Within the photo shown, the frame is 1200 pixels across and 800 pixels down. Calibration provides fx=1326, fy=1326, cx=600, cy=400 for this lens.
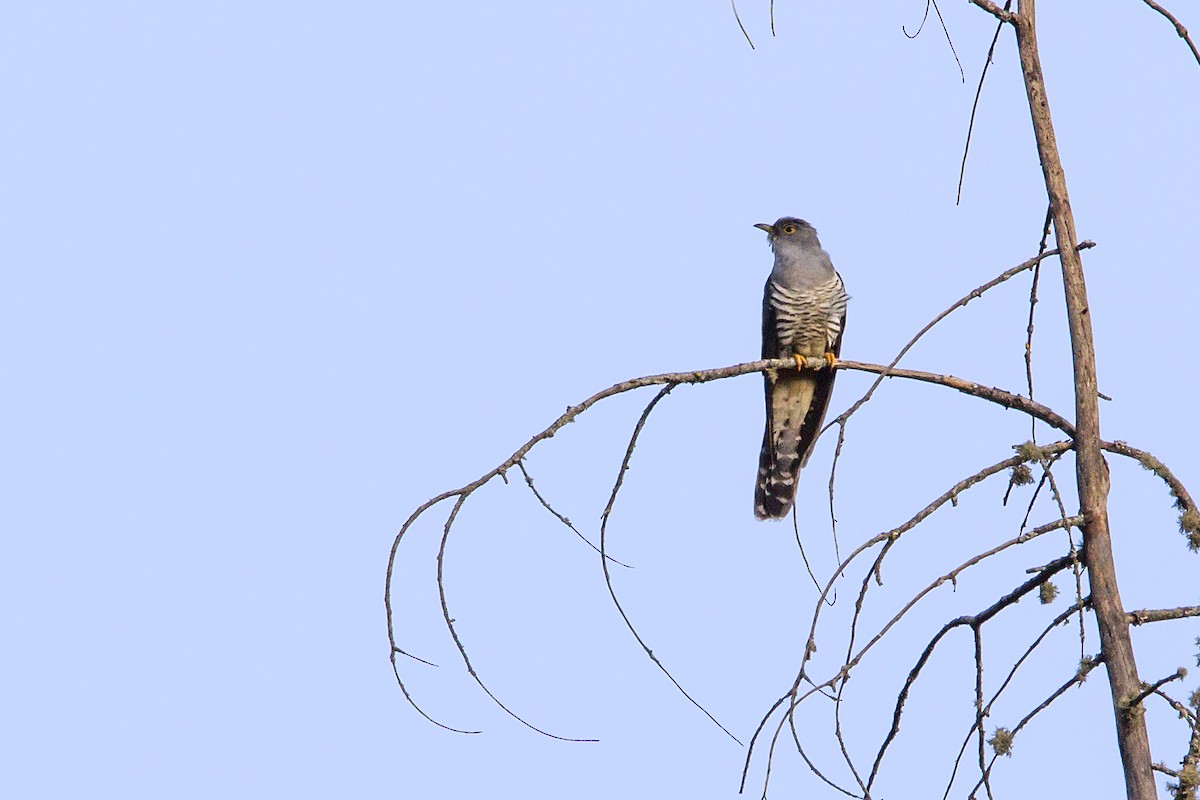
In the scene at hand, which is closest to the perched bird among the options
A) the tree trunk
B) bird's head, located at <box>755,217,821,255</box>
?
bird's head, located at <box>755,217,821,255</box>

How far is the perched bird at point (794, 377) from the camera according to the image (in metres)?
6.44

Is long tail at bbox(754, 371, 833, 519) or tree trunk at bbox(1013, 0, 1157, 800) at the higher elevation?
long tail at bbox(754, 371, 833, 519)

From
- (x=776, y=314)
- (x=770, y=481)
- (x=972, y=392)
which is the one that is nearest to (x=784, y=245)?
(x=776, y=314)

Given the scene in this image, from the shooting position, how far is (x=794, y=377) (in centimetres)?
643

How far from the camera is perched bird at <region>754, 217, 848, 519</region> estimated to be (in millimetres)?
6438

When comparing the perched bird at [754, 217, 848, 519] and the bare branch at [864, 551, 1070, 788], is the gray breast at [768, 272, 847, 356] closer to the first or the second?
the perched bird at [754, 217, 848, 519]

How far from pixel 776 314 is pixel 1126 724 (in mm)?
4026

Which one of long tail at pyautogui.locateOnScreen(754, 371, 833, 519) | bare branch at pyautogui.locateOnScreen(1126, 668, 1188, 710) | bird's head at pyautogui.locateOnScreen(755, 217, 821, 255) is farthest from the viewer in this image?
bird's head at pyautogui.locateOnScreen(755, 217, 821, 255)

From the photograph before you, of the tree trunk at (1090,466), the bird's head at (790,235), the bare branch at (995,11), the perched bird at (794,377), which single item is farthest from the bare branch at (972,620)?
the bird's head at (790,235)

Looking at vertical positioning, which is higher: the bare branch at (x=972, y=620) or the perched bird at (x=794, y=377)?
the perched bird at (x=794, y=377)

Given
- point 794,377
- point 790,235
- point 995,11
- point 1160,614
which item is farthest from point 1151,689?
point 790,235

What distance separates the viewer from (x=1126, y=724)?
268 centimetres

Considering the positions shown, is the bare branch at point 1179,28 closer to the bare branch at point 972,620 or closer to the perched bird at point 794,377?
the bare branch at point 972,620

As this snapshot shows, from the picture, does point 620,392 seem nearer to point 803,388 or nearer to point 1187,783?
point 1187,783
